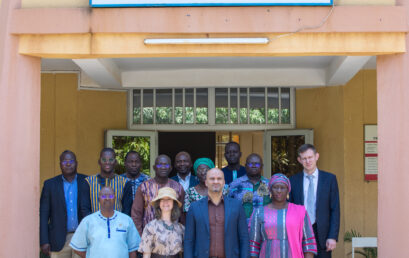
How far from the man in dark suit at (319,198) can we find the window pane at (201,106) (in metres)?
3.69

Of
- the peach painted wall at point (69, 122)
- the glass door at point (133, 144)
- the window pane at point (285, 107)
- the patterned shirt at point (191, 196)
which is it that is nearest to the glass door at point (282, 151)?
the window pane at point (285, 107)

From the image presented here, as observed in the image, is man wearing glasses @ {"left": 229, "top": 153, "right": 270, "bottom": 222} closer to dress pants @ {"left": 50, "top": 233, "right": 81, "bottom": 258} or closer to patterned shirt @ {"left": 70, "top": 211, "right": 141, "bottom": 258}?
patterned shirt @ {"left": 70, "top": 211, "right": 141, "bottom": 258}

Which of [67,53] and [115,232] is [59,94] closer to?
[67,53]

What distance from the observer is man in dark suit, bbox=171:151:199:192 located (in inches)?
238

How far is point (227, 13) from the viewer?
5246 millimetres

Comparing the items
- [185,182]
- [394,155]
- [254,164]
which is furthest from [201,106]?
[394,155]

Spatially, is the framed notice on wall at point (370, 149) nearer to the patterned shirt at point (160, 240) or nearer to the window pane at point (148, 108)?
the window pane at point (148, 108)

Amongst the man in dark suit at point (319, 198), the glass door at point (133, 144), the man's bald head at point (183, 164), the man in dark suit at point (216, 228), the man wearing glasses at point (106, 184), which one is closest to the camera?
the man in dark suit at point (216, 228)

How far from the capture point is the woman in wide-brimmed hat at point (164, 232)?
15.4 feet

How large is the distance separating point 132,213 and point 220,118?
3.86 m

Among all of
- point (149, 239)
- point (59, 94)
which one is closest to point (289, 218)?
point (149, 239)

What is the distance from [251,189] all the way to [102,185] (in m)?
1.56

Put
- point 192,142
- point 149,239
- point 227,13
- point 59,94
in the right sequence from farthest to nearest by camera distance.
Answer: point 192,142 < point 59,94 < point 227,13 < point 149,239

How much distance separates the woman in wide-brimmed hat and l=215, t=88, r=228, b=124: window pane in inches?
167
